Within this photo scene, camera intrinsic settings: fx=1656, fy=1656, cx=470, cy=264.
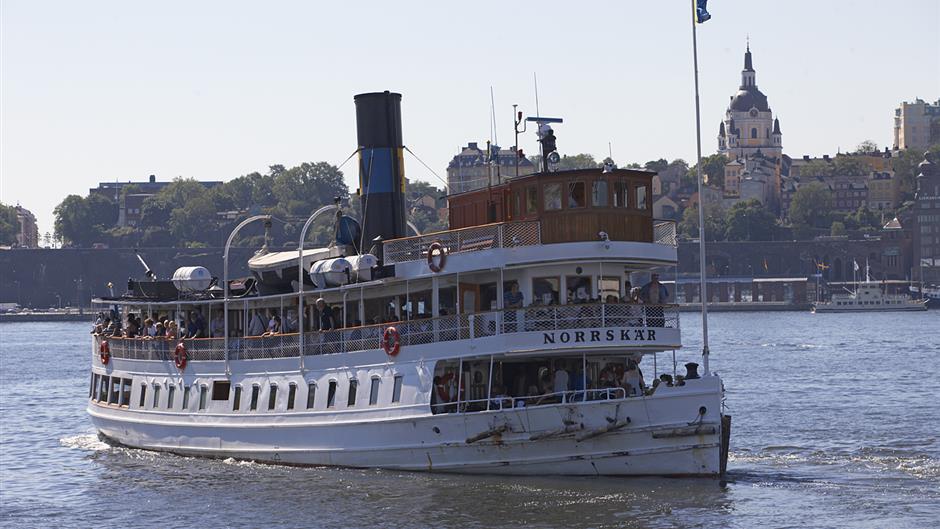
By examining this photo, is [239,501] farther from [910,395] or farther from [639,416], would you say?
[910,395]

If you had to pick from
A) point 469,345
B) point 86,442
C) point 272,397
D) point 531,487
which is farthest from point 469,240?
point 86,442

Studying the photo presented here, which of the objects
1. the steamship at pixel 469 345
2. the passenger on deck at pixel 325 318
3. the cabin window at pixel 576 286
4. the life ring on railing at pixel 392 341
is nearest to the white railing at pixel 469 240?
the steamship at pixel 469 345

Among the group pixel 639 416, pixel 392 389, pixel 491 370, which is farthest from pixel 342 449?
pixel 639 416

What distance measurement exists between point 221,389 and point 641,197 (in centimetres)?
1290

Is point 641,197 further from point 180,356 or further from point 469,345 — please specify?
point 180,356

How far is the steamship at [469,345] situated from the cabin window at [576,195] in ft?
0.14

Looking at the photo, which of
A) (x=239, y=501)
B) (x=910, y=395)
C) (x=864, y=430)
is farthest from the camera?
Answer: (x=910, y=395)

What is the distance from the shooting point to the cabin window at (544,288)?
3678 centimetres

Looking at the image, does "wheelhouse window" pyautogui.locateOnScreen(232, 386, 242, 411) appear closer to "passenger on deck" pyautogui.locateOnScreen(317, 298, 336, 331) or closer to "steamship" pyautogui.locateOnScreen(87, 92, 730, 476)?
"steamship" pyautogui.locateOnScreen(87, 92, 730, 476)

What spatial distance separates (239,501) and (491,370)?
6507 mm

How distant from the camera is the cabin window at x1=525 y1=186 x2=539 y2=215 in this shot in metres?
36.8

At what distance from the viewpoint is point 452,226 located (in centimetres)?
4034

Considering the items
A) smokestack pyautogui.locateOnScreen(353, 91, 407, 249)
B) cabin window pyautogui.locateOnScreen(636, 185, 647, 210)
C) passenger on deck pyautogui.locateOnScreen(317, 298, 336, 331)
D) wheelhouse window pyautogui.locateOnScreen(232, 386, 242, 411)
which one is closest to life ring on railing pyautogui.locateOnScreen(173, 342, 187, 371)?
wheelhouse window pyautogui.locateOnScreen(232, 386, 242, 411)

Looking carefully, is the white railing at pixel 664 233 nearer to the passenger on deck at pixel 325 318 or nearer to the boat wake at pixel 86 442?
the passenger on deck at pixel 325 318
